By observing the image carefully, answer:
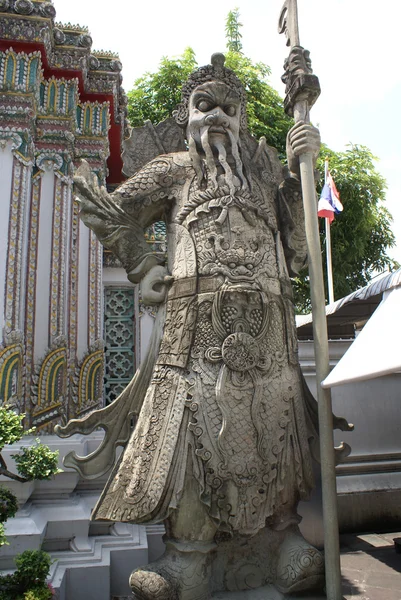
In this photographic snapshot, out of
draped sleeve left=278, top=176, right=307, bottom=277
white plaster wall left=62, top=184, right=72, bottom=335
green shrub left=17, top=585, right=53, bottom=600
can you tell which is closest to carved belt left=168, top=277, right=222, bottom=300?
draped sleeve left=278, top=176, right=307, bottom=277

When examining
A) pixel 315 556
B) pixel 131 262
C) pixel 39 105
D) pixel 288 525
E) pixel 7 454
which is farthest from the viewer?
pixel 39 105

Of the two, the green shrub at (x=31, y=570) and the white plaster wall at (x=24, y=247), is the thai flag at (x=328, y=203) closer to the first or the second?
the white plaster wall at (x=24, y=247)

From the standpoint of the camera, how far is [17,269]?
14.1 feet

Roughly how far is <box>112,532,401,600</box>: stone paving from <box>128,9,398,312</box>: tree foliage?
7560 millimetres

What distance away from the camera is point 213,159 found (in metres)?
2.92

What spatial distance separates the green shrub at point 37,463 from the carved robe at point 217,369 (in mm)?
467

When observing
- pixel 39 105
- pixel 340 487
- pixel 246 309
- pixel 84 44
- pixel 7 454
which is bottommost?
pixel 340 487

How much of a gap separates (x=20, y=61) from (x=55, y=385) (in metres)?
3.12

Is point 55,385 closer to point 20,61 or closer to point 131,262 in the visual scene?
point 131,262

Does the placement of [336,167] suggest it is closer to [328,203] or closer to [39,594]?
[328,203]

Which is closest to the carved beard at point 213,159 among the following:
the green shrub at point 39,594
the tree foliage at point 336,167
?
the green shrub at point 39,594

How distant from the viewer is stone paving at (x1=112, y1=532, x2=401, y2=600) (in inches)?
99.0

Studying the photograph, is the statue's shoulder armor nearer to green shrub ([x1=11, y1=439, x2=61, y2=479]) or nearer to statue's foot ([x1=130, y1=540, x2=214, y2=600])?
green shrub ([x1=11, y1=439, x2=61, y2=479])

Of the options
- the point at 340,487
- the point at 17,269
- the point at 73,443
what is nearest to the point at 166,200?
the point at 17,269
